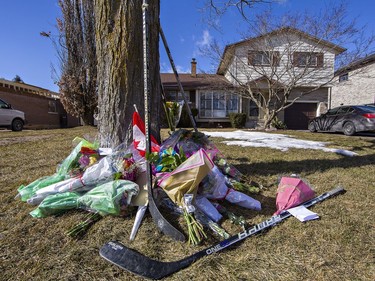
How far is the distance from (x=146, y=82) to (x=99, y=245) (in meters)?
1.37

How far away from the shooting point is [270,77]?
36.4ft

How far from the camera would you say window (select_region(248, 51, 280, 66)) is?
10.8 m

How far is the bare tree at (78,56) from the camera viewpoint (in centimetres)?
1143

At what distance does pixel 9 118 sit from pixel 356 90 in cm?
2230

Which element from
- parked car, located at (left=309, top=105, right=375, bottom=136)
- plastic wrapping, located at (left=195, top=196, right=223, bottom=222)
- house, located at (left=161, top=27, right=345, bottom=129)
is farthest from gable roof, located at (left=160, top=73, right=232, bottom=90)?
plastic wrapping, located at (left=195, top=196, right=223, bottom=222)

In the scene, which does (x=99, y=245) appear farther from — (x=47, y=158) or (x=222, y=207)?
(x=47, y=158)

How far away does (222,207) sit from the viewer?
1931mm

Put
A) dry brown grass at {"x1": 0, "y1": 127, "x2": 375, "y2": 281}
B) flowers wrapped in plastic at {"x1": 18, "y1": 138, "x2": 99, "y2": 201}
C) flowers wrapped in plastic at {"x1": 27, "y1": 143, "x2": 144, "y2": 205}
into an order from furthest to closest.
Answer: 1. flowers wrapped in plastic at {"x1": 18, "y1": 138, "x2": 99, "y2": 201}
2. flowers wrapped in plastic at {"x1": 27, "y1": 143, "x2": 144, "y2": 205}
3. dry brown grass at {"x1": 0, "y1": 127, "x2": 375, "y2": 281}

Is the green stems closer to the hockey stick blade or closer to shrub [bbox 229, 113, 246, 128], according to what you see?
the hockey stick blade

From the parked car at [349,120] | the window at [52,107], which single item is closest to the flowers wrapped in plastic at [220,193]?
the parked car at [349,120]

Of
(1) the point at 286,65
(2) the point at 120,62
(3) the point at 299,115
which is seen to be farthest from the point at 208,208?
(3) the point at 299,115

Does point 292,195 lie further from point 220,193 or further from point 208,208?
point 208,208

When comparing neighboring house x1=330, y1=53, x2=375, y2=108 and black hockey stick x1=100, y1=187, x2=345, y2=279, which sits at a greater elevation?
neighboring house x1=330, y1=53, x2=375, y2=108

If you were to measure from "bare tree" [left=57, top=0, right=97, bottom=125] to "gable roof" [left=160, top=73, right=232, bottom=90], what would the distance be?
4.59m
